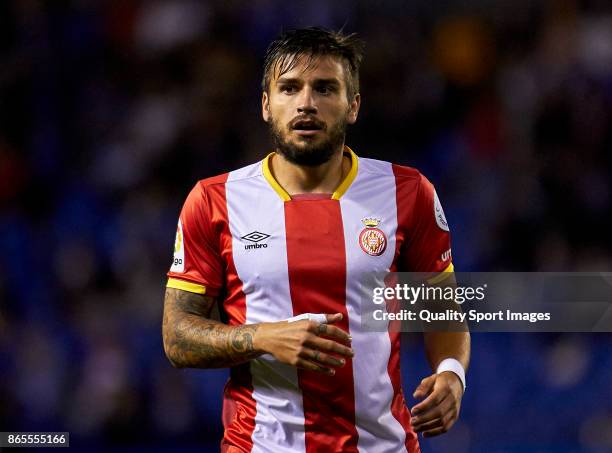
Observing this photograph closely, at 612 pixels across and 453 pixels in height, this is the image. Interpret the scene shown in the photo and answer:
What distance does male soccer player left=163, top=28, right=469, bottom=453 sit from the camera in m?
3.22

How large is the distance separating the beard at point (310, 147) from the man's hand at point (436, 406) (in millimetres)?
845

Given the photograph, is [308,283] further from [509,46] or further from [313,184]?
[509,46]

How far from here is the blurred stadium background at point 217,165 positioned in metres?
5.80

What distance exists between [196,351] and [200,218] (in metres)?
0.47

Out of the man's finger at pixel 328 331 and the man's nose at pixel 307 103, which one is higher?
the man's nose at pixel 307 103

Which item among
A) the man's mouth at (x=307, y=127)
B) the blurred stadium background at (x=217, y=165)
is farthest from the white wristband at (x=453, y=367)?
the blurred stadium background at (x=217, y=165)

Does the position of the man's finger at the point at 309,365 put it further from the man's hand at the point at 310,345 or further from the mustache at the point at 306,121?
the mustache at the point at 306,121

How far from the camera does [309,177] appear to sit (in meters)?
3.48

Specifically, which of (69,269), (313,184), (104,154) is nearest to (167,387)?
(69,269)

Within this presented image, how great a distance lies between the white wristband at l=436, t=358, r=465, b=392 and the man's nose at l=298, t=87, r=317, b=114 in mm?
960

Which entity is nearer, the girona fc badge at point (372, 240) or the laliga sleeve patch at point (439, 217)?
the girona fc badge at point (372, 240)

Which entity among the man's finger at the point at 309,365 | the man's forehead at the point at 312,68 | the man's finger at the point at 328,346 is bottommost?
the man's finger at the point at 309,365

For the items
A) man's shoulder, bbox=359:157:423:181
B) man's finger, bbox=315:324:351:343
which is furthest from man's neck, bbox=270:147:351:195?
man's finger, bbox=315:324:351:343

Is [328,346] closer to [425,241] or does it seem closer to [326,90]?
[425,241]
